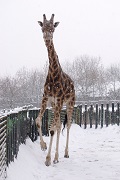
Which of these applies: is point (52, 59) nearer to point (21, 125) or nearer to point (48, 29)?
point (48, 29)

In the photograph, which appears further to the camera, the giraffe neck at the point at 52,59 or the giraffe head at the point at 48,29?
the giraffe neck at the point at 52,59

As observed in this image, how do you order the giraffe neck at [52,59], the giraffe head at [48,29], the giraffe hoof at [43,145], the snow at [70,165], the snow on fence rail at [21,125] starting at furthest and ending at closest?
the giraffe hoof at [43,145] < the giraffe neck at [52,59] < the giraffe head at [48,29] < the snow at [70,165] < the snow on fence rail at [21,125]

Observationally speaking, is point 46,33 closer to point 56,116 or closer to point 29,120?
point 56,116

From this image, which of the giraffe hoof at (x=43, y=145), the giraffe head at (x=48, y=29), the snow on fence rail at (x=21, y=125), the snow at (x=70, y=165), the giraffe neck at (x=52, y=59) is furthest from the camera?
the giraffe hoof at (x=43, y=145)

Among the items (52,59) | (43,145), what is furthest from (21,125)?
(52,59)

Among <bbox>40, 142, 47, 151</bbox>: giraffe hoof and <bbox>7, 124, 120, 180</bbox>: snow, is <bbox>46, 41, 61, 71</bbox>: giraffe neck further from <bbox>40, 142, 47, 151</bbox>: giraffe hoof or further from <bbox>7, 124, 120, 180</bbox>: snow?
<bbox>7, 124, 120, 180</bbox>: snow

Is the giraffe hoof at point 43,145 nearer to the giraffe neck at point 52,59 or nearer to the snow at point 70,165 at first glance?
the snow at point 70,165

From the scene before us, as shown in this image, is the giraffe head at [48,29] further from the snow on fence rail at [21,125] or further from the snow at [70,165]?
the snow at [70,165]

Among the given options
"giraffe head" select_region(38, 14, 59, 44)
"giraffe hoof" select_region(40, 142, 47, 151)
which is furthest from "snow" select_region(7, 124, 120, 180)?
"giraffe head" select_region(38, 14, 59, 44)

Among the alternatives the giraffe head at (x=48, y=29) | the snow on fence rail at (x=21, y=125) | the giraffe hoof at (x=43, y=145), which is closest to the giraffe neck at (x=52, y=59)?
the giraffe head at (x=48, y=29)

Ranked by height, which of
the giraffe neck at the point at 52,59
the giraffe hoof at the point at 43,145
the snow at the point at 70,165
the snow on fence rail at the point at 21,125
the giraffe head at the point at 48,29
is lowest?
the snow at the point at 70,165

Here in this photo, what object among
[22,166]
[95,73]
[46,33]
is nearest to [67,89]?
[46,33]

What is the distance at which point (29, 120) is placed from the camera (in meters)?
9.52

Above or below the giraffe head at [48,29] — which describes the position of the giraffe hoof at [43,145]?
below
